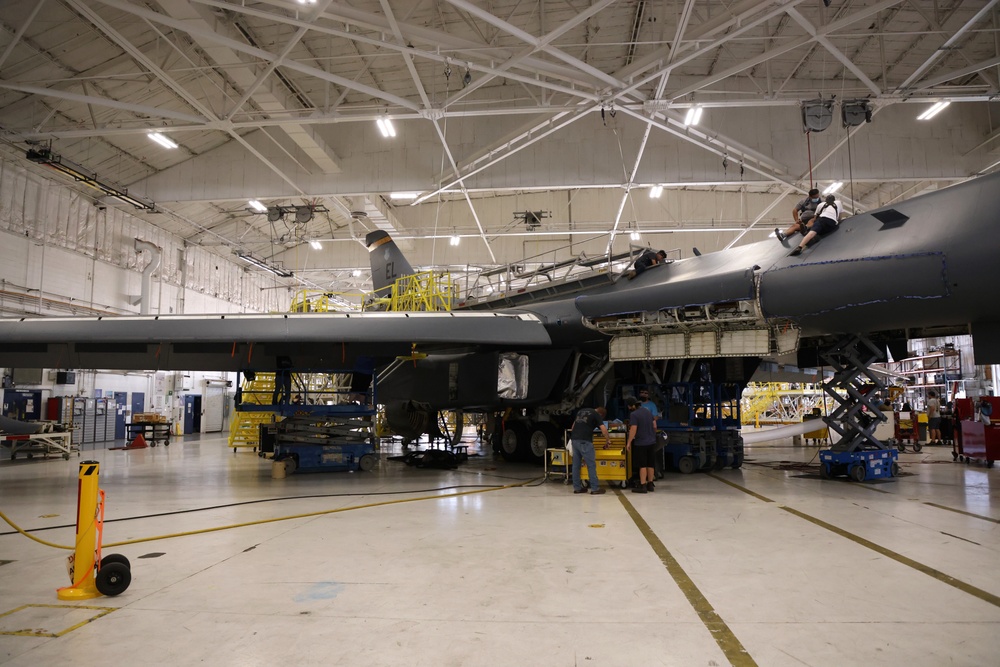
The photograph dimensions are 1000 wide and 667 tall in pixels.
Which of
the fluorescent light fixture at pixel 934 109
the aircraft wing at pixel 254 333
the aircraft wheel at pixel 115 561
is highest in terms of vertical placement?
the fluorescent light fixture at pixel 934 109

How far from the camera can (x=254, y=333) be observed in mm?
10453

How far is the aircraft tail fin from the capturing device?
1748 centimetres

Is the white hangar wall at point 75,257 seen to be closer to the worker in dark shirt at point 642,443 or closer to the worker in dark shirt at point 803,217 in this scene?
the worker in dark shirt at point 642,443

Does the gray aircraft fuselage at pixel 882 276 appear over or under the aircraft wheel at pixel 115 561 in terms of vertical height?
over

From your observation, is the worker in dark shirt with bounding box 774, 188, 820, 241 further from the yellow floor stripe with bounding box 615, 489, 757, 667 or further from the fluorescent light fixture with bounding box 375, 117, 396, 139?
the fluorescent light fixture with bounding box 375, 117, 396, 139

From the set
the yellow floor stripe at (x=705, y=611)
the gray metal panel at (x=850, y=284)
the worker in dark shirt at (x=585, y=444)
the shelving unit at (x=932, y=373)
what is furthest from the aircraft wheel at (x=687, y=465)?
the shelving unit at (x=932, y=373)

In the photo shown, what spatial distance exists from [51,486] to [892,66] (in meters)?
23.6

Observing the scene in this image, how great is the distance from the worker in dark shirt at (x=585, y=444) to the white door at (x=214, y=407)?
27126 millimetres

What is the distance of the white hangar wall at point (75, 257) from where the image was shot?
19047mm

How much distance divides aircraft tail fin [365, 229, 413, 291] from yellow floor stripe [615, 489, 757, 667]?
40.9 ft

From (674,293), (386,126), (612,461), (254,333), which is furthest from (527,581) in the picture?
(386,126)

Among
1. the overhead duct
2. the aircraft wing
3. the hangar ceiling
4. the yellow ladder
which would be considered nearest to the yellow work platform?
the aircraft wing

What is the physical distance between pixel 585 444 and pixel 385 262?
400 inches

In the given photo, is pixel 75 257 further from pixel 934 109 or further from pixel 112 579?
pixel 934 109
